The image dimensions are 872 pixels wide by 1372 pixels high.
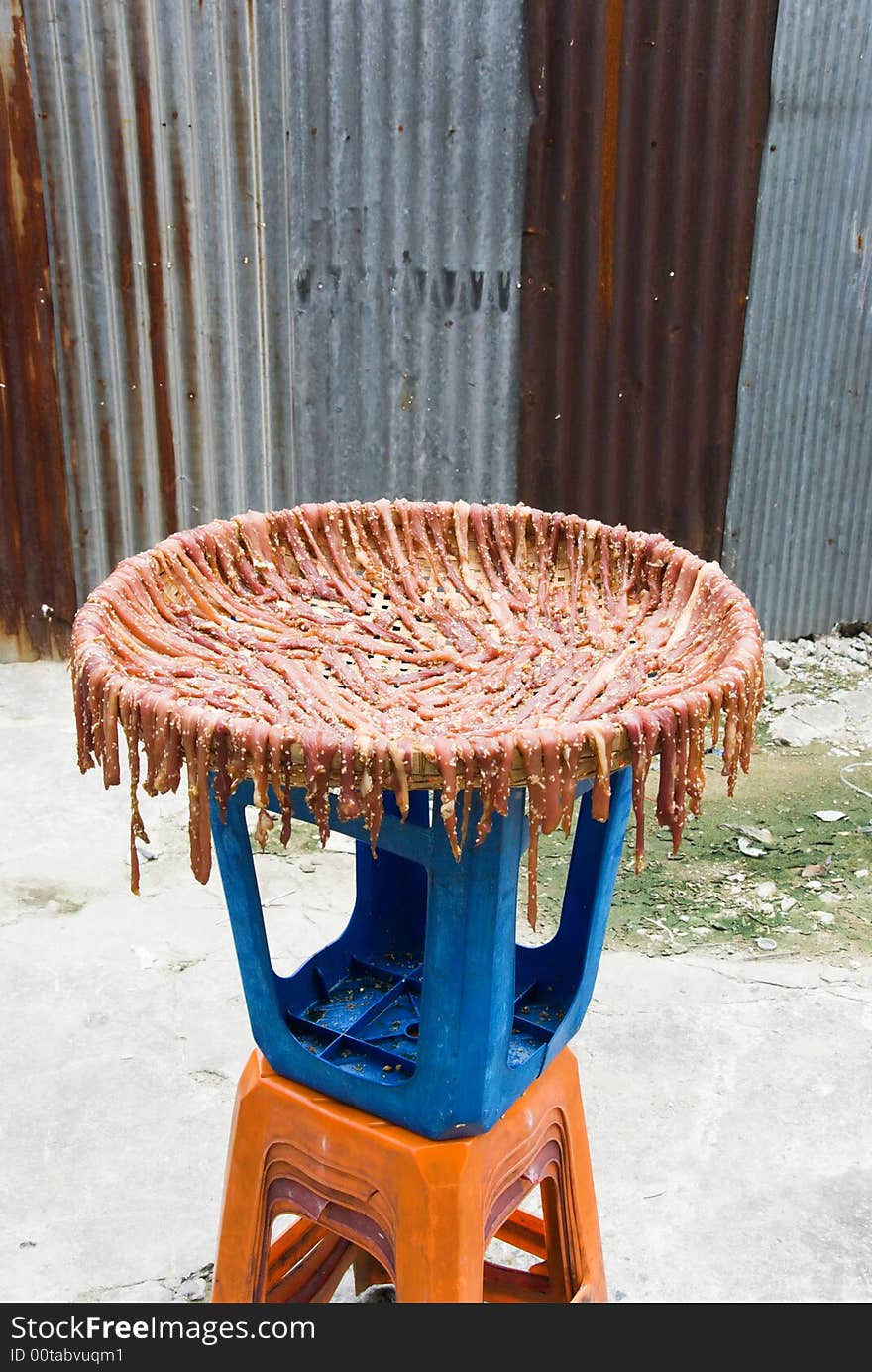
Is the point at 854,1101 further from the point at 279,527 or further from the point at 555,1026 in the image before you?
the point at 279,527

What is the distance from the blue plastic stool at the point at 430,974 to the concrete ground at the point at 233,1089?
0.63 m

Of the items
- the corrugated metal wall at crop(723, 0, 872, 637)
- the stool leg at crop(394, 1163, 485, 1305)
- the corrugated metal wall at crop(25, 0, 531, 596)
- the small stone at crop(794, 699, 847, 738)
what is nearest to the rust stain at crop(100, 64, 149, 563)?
the corrugated metal wall at crop(25, 0, 531, 596)

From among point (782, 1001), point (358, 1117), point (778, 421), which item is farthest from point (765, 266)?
point (358, 1117)

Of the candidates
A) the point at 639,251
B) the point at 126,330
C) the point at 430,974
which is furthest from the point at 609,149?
the point at 430,974

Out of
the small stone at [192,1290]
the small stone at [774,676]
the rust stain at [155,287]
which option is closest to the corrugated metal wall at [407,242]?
the rust stain at [155,287]

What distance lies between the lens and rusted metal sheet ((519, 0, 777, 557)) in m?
3.87

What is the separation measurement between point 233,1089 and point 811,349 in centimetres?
318

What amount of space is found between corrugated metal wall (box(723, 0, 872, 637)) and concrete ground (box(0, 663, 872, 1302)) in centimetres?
200

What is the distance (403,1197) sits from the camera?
1643mm

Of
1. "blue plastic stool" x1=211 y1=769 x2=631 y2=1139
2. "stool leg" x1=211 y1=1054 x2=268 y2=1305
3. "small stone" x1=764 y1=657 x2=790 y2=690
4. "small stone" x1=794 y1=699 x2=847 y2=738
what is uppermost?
"blue plastic stool" x1=211 y1=769 x2=631 y2=1139

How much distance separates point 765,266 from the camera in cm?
423

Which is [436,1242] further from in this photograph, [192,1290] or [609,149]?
[609,149]

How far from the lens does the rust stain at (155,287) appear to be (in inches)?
147

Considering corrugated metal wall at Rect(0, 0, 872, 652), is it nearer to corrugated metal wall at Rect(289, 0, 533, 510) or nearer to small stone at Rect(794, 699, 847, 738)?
corrugated metal wall at Rect(289, 0, 533, 510)
